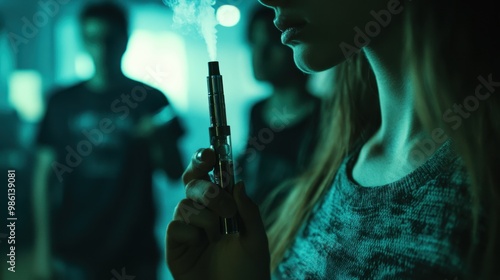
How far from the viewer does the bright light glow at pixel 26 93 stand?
112cm

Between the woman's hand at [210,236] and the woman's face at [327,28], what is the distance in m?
0.15

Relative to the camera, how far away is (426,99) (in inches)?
19.8

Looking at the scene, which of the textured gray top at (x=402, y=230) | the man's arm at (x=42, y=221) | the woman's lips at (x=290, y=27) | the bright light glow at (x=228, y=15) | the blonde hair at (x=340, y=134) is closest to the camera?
the textured gray top at (x=402, y=230)

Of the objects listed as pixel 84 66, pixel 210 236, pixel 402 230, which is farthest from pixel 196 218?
pixel 84 66

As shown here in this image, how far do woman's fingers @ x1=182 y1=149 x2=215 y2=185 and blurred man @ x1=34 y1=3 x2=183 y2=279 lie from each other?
53cm

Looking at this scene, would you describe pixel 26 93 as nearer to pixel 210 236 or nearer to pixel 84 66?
pixel 84 66

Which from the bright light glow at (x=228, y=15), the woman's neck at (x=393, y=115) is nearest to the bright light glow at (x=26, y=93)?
the bright light glow at (x=228, y=15)

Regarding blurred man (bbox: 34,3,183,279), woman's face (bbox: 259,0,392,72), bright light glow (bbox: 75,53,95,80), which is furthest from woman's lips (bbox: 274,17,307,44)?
bright light glow (bbox: 75,53,95,80)

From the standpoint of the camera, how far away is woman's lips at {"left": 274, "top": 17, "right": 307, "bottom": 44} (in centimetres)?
54

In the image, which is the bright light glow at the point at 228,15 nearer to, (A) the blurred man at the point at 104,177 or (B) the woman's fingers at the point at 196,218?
(A) the blurred man at the point at 104,177

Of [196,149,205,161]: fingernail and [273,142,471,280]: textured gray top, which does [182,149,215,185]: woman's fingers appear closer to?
[196,149,205,161]: fingernail

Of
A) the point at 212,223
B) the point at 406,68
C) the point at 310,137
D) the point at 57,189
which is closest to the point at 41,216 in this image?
the point at 57,189

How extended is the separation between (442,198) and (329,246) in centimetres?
14

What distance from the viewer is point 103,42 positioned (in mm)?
1143
